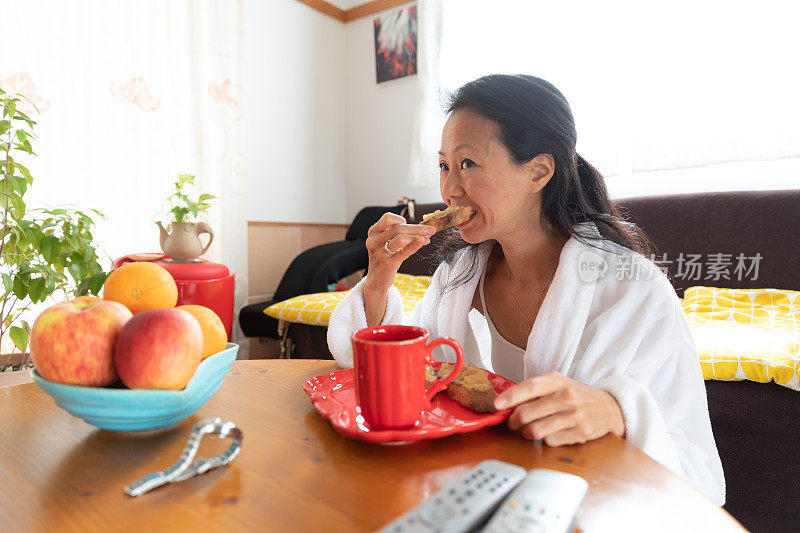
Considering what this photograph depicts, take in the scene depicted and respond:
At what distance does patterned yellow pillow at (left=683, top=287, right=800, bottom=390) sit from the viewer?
56.1 inches

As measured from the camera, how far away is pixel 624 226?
1.23 meters

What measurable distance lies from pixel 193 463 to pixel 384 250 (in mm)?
624

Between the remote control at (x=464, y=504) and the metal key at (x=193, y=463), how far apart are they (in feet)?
0.85

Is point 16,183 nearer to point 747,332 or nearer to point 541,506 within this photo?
point 541,506

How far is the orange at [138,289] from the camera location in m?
0.70

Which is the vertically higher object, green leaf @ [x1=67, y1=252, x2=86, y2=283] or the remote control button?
green leaf @ [x1=67, y1=252, x2=86, y2=283]

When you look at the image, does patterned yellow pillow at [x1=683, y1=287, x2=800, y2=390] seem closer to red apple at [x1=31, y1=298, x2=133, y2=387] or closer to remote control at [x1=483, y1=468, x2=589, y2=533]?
remote control at [x1=483, y1=468, x2=589, y2=533]

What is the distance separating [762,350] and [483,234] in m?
1.02

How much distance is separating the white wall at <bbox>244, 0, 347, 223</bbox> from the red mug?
9.67ft

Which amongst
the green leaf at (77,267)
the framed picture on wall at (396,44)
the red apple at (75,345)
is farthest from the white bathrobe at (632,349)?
the framed picture on wall at (396,44)

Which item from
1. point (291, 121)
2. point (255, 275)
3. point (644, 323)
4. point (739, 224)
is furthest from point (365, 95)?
point (644, 323)

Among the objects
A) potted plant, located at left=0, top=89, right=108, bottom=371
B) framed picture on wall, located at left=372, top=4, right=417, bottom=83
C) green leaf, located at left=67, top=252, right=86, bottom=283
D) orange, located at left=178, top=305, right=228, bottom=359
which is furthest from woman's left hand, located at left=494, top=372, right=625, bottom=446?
framed picture on wall, located at left=372, top=4, right=417, bottom=83

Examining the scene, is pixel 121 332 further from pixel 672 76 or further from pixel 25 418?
pixel 672 76

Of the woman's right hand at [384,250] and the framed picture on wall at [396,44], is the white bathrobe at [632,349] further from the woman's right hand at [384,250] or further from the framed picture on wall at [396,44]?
the framed picture on wall at [396,44]
